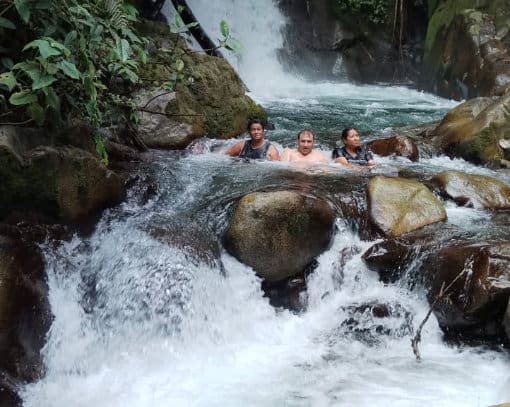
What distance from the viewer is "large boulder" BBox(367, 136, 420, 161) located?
713 centimetres

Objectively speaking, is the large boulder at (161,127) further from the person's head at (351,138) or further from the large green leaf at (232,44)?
the large green leaf at (232,44)

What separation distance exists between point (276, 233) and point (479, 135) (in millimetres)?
4030

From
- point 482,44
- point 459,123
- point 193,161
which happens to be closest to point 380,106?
point 482,44

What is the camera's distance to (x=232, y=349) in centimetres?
394

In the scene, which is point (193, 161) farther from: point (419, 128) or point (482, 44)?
point (482, 44)

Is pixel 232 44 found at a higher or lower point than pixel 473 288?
higher

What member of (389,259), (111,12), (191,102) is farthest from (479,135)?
(111,12)

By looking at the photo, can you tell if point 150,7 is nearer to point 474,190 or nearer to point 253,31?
point 253,31

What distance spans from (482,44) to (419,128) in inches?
155

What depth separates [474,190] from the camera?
5477mm

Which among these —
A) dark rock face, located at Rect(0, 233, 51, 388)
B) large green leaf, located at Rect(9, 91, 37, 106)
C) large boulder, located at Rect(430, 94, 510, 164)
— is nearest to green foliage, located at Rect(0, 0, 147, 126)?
large green leaf, located at Rect(9, 91, 37, 106)

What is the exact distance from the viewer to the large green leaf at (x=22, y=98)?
2.93 metres

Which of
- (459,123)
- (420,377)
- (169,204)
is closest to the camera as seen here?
(420,377)

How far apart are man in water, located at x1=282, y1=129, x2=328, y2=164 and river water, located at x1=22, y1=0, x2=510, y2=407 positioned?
50.7 inches
